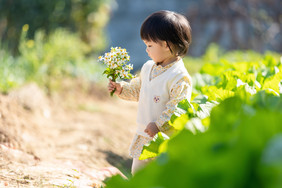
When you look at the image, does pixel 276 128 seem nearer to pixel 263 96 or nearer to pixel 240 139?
pixel 240 139

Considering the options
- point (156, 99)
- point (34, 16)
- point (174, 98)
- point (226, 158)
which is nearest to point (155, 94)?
point (156, 99)

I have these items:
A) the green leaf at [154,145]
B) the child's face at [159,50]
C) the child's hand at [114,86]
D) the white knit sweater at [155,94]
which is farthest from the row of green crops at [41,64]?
the green leaf at [154,145]

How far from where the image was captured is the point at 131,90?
2473mm

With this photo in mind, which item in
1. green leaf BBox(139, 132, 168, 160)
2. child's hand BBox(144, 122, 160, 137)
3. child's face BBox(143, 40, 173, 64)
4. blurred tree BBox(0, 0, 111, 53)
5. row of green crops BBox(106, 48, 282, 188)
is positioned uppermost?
blurred tree BBox(0, 0, 111, 53)

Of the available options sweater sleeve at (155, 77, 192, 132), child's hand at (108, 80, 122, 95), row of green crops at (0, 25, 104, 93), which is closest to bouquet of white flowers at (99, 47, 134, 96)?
child's hand at (108, 80, 122, 95)

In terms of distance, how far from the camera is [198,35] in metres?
12.9

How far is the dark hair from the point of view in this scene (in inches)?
83.4

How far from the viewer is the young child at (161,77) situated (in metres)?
2.10

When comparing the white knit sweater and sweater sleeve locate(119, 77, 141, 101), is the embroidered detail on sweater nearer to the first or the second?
the white knit sweater

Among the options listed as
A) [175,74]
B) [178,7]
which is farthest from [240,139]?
[178,7]

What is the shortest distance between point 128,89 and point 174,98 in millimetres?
470

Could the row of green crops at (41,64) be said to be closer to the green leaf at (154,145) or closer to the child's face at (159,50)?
the child's face at (159,50)

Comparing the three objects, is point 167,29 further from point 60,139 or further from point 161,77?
point 60,139

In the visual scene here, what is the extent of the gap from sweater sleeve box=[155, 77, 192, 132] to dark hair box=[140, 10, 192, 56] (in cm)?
24
